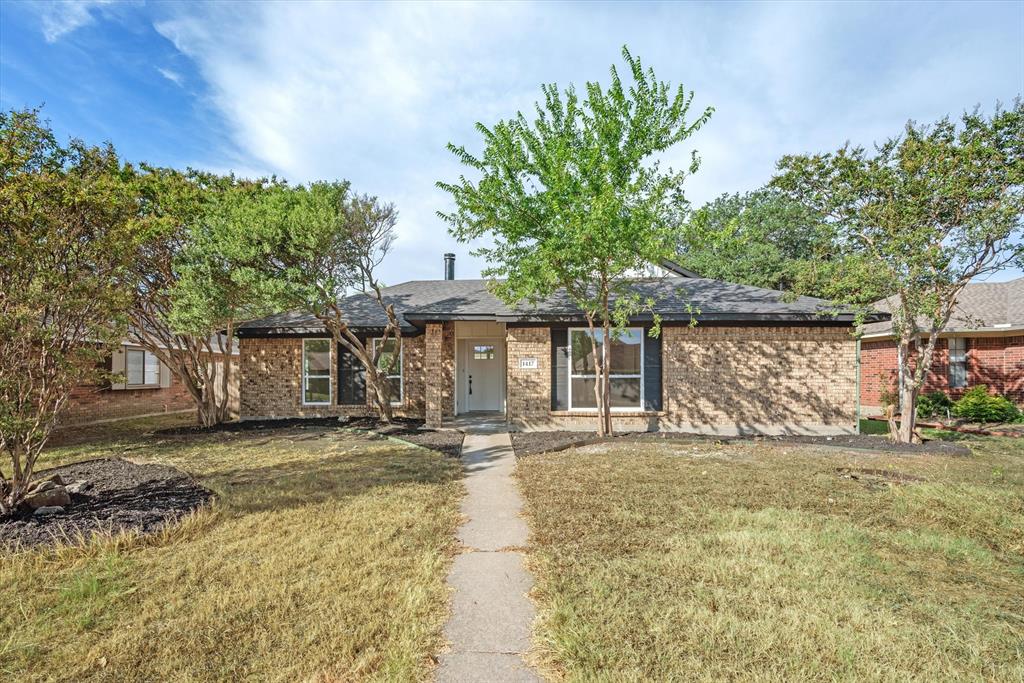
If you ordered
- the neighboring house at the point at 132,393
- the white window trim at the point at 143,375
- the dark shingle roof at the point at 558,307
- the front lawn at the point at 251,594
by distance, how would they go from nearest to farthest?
the front lawn at the point at 251,594 → the dark shingle roof at the point at 558,307 → the neighboring house at the point at 132,393 → the white window trim at the point at 143,375

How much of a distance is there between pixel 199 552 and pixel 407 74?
26.1 feet

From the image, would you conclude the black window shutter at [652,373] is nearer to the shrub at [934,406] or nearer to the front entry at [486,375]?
the front entry at [486,375]

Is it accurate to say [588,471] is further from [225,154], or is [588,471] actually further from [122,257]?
[225,154]

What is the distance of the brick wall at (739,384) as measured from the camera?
11.1 metres

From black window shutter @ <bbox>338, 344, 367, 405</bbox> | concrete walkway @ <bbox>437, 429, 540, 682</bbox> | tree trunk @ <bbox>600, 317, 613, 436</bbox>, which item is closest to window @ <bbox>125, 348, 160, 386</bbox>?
black window shutter @ <bbox>338, 344, 367, 405</bbox>

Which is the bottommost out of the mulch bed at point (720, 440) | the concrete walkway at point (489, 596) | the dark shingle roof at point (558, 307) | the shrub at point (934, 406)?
the concrete walkway at point (489, 596)

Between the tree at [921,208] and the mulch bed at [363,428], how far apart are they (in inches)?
326

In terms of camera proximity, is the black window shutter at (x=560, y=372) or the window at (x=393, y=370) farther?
the window at (x=393, y=370)

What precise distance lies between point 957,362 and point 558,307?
1409cm

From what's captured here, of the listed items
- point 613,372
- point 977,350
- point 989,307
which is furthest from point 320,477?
point 989,307

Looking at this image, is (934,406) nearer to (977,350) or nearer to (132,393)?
(977,350)

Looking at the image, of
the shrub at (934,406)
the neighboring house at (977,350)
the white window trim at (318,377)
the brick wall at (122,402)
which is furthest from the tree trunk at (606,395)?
the shrub at (934,406)

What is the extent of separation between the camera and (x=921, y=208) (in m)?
8.91

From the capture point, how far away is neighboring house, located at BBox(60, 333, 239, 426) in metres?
13.3
